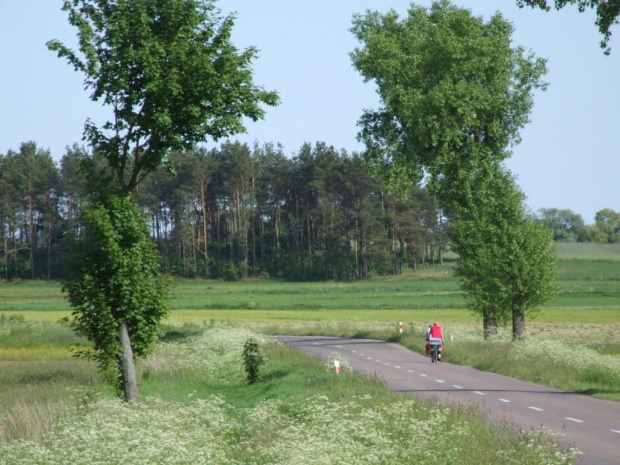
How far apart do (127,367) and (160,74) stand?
293 inches

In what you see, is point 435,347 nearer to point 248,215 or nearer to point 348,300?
point 348,300

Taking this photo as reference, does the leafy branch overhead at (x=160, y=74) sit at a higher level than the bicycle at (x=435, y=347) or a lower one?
higher

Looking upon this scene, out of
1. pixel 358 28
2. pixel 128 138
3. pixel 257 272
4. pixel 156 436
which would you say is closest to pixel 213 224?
pixel 257 272

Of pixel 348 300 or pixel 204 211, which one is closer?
pixel 348 300

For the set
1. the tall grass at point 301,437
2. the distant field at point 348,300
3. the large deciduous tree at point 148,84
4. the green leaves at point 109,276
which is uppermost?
the large deciduous tree at point 148,84

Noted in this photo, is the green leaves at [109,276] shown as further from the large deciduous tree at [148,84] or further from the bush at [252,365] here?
the bush at [252,365]

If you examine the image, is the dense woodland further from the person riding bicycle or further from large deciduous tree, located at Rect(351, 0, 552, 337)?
the person riding bicycle

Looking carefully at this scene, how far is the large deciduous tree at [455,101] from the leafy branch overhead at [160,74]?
68.1 ft

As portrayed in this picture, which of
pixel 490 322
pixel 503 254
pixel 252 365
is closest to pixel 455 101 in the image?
pixel 503 254

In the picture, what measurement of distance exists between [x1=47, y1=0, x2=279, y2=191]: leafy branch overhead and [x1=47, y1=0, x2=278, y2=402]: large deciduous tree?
1.0 inches

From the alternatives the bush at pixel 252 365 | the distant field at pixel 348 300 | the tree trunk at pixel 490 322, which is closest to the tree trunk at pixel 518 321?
the tree trunk at pixel 490 322

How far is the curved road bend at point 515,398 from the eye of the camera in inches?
643

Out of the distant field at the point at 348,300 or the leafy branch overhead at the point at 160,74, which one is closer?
the leafy branch overhead at the point at 160,74

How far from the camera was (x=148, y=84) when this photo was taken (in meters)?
22.8
